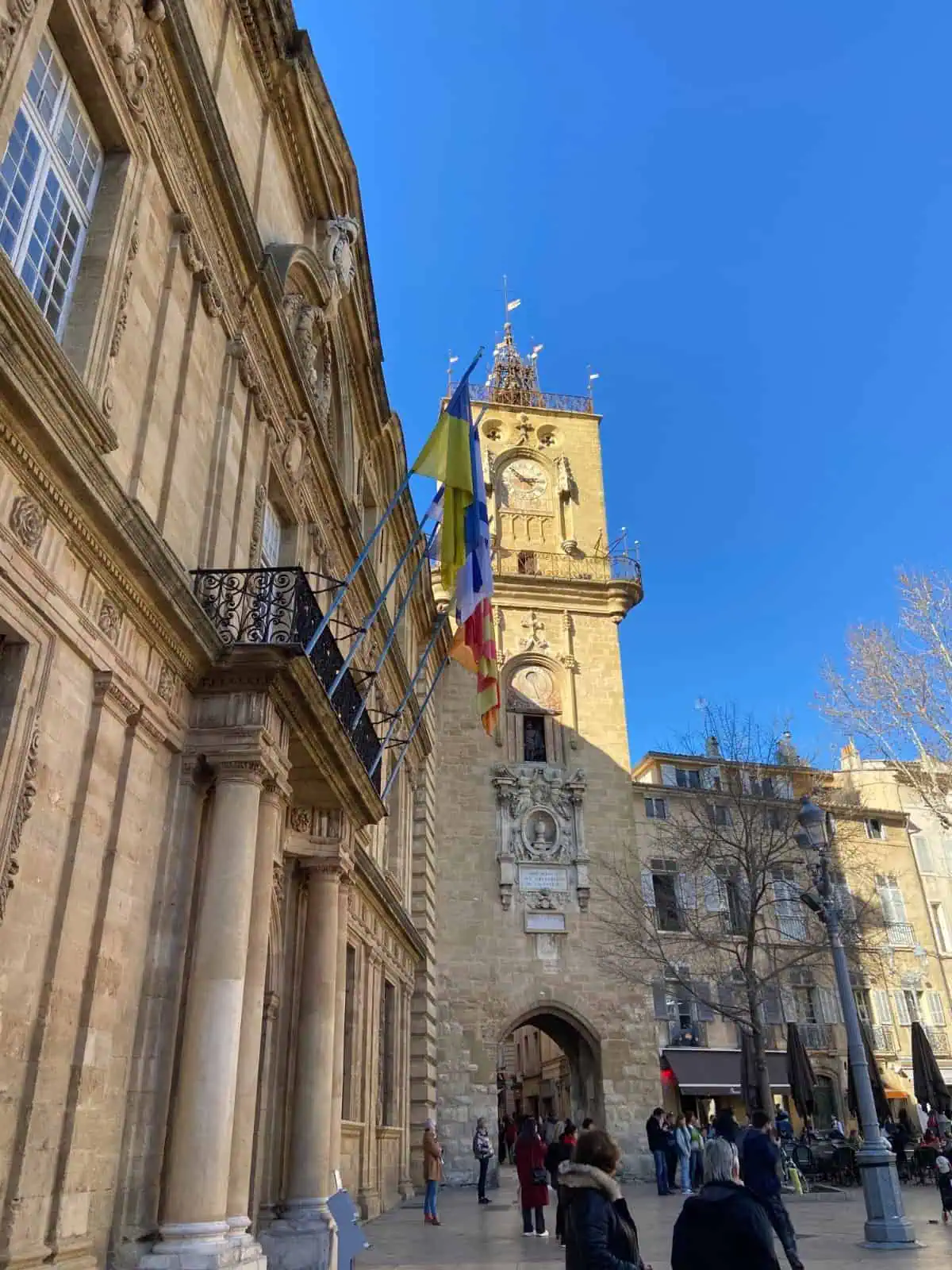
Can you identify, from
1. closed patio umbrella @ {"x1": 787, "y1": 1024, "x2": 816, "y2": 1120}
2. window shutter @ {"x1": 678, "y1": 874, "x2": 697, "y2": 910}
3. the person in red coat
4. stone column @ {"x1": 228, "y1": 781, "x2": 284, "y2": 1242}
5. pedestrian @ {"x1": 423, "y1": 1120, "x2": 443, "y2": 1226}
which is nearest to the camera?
stone column @ {"x1": 228, "y1": 781, "x2": 284, "y2": 1242}

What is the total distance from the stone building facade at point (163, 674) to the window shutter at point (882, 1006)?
991 inches

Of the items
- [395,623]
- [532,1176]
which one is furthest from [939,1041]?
[395,623]

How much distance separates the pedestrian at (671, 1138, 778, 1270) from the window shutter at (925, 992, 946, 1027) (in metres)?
35.0

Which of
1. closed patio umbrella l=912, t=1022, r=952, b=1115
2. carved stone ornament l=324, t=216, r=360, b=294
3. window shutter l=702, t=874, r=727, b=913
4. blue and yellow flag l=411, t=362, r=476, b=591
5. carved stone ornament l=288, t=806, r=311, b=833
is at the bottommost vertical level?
closed patio umbrella l=912, t=1022, r=952, b=1115

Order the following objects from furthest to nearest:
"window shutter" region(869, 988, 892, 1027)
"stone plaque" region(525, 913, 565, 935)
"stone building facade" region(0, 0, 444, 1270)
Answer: "window shutter" region(869, 988, 892, 1027), "stone plaque" region(525, 913, 565, 935), "stone building facade" region(0, 0, 444, 1270)

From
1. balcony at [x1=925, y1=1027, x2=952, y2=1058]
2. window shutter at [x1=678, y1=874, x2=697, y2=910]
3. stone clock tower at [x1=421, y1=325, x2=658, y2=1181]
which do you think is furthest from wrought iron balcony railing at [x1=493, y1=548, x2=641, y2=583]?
balcony at [x1=925, y1=1027, x2=952, y2=1058]

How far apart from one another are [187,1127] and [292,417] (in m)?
9.15

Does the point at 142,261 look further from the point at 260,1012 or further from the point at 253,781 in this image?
the point at 260,1012

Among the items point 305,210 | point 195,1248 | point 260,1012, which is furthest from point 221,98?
point 195,1248

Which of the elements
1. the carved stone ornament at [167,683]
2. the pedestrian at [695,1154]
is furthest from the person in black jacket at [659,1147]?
the carved stone ornament at [167,683]

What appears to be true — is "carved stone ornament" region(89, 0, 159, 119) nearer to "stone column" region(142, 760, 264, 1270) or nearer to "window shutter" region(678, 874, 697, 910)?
"stone column" region(142, 760, 264, 1270)

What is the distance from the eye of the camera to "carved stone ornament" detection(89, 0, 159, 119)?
27.4 feet

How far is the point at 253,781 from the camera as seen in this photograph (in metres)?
8.88

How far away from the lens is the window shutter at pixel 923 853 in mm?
36750
